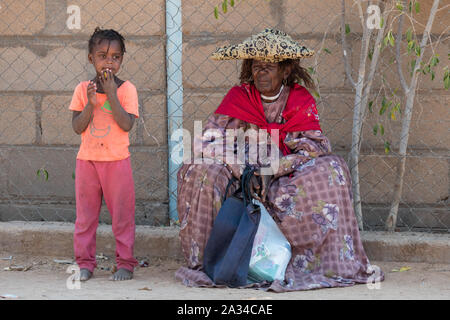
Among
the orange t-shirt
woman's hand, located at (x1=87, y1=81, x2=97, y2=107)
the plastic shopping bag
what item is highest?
woman's hand, located at (x1=87, y1=81, x2=97, y2=107)

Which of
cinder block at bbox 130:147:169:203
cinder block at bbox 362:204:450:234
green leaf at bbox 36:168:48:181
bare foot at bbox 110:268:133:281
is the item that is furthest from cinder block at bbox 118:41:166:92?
cinder block at bbox 362:204:450:234

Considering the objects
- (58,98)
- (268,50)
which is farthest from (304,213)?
(58,98)

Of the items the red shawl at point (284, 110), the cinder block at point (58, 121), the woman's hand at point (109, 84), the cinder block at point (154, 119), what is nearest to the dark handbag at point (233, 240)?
the red shawl at point (284, 110)

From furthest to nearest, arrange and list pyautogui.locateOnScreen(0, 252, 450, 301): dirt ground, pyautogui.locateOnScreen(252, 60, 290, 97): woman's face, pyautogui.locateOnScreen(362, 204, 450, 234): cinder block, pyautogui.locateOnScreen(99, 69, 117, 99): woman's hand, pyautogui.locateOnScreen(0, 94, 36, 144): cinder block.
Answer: pyautogui.locateOnScreen(0, 94, 36, 144): cinder block
pyautogui.locateOnScreen(362, 204, 450, 234): cinder block
pyautogui.locateOnScreen(252, 60, 290, 97): woman's face
pyautogui.locateOnScreen(99, 69, 117, 99): woman's hand
pyautogui.locateOnScreen(0, 252, 450, 301): dirt ground

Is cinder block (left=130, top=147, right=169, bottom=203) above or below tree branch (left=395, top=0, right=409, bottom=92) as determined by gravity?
below

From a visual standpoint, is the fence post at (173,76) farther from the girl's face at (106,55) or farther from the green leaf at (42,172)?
the girl's face at (106,55)

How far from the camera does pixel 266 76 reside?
14.4ft

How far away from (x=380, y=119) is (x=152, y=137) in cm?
161

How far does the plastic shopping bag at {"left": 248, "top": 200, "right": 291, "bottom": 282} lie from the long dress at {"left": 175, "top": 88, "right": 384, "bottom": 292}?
66 millimetres

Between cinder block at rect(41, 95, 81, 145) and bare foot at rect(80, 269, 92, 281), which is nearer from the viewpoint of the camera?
bare foot at rect(80, 269, 92, 281)

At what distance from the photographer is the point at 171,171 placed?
17.1ft

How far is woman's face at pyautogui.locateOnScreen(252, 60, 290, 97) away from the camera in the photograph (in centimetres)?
439

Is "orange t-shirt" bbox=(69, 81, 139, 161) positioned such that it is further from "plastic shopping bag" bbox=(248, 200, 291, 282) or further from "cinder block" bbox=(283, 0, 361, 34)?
"cinder block" bbox=(283, 0, 361, 34)

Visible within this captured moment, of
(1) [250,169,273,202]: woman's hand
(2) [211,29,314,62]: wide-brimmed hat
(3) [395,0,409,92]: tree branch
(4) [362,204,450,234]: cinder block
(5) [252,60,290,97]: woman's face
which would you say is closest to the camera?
(1) [250,169,273,202]: woman's hand
